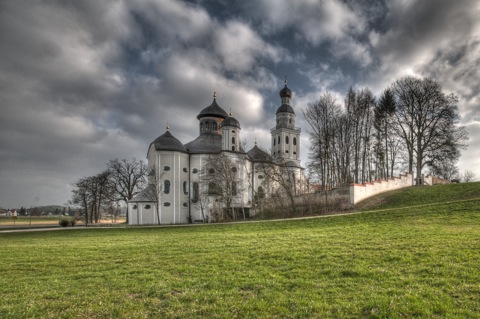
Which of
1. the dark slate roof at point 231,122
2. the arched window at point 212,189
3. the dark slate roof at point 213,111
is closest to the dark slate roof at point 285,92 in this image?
the dark slate roof at point 213,111

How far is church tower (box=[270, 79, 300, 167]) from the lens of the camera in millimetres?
54281

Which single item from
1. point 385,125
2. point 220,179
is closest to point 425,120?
point 385,125

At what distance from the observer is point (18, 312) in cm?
489

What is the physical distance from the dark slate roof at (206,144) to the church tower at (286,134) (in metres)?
12.9

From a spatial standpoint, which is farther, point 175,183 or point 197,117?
point 197,117

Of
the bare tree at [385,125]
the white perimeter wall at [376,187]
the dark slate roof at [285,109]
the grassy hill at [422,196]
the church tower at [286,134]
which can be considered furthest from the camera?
the dark slate roof at [285,109]

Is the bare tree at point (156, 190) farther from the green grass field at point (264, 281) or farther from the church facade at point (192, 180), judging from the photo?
the green grass field at point (264, 281)

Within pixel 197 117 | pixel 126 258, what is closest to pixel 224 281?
pixel 126 258

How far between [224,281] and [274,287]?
119 cm

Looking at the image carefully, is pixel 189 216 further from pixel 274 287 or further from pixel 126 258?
pixel 274 287

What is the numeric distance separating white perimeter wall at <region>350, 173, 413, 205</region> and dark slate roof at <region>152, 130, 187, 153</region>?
25166mm

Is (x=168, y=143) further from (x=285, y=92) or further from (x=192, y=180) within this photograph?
(x=285, y=92)

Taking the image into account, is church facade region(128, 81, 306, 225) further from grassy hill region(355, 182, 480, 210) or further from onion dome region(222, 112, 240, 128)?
grassy hill region(355, 182, 480, 210)

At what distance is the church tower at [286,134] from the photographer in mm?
54281
